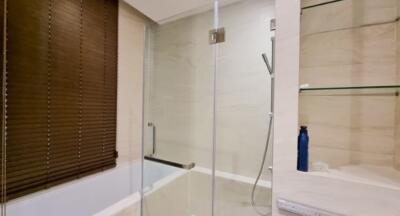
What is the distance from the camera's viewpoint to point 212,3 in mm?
1775

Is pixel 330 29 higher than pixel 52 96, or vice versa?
pixel 330 29

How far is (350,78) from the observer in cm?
104

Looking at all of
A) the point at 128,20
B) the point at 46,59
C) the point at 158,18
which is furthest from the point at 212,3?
the point at 46,59

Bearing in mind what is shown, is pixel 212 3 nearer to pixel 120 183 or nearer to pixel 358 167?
pixel 358 167

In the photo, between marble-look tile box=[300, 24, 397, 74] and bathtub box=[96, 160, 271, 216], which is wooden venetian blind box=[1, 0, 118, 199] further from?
marble-look tile box=[300, 24, 397, 74]

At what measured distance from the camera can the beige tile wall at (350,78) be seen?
0.95 meters

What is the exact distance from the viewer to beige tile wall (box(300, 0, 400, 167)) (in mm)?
955

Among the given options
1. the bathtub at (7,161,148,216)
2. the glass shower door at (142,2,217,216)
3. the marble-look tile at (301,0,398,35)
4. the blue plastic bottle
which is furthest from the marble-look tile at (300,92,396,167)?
the bathtub at (7,161,148,216)

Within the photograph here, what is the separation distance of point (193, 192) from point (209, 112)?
758 mm

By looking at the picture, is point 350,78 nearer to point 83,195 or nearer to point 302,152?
point 302,152

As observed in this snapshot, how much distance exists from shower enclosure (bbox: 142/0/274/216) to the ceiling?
1.6 inches

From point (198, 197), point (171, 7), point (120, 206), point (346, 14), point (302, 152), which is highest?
point (171, 7)

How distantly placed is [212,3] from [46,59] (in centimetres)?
138

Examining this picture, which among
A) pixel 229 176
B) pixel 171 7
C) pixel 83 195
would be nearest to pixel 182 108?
pixel 229 176
